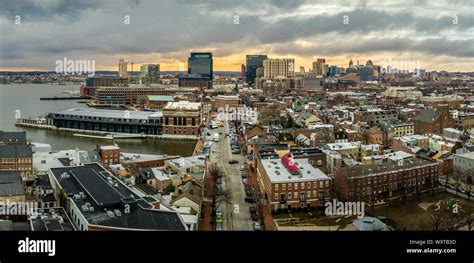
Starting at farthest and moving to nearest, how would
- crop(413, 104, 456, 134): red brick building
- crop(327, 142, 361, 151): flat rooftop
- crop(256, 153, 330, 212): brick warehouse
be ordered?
crop(413, 104, 456, 134): red brick building, crop(327, 142, 361, 151): flat rooftop, crop(256, 153, 330, 212): brick warehouse

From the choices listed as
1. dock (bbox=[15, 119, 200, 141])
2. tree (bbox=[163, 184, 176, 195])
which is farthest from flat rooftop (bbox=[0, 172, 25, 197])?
dock (bbox=[15, 119, 200, 141])

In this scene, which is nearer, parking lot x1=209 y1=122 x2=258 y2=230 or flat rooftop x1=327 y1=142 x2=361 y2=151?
parking lot x1=209 y1=122 x2=258 y2=230

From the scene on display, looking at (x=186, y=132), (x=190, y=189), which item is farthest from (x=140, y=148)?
(x=190, y=189)

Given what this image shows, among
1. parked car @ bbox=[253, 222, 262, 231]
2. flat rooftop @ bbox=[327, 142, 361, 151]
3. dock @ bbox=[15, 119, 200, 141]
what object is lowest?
parked car @ bbox=[253, 222, 262, 231]

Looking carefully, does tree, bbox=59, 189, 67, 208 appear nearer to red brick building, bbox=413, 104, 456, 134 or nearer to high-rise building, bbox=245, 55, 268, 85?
red brick building, bbox=413, 104, 456, 134

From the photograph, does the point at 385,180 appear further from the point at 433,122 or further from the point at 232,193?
the point at 433,122

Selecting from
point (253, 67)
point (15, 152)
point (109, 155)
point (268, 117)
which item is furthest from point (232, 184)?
point (253, 67)
